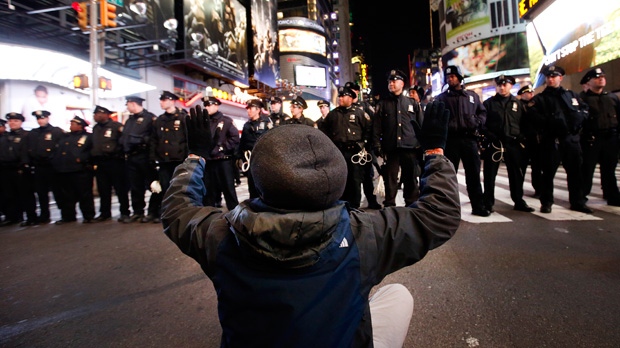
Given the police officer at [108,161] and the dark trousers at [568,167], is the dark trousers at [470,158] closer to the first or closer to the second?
the dark trousers at [568,167]

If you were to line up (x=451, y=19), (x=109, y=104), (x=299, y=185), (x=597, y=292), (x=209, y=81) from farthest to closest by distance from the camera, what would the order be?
(x=451, y=19), (x=209, y=81), (x=109, y=104), (x=597, y=292), (x=299, y=185)

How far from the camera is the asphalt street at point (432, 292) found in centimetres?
219

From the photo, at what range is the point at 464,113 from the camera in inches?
199

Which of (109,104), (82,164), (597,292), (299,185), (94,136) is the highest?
(109,104)

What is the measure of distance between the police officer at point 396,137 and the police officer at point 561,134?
80.7 inches

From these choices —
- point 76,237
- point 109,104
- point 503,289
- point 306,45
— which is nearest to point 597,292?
point 503,289

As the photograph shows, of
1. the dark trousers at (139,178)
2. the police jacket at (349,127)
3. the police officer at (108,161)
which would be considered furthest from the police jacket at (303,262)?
the police officer at (108,161)

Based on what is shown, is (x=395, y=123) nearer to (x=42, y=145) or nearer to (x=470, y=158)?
(x=470, y=158)

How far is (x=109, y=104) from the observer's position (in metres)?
13.8

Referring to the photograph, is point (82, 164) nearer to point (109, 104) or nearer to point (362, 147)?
point (362, 147)

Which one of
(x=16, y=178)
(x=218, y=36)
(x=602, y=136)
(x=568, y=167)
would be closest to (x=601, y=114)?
(x=602, y=136)

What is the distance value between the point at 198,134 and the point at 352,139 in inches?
156

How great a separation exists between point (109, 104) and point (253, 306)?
50.8ft

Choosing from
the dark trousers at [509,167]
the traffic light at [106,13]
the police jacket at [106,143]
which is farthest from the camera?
the traffic light at [106,13]
